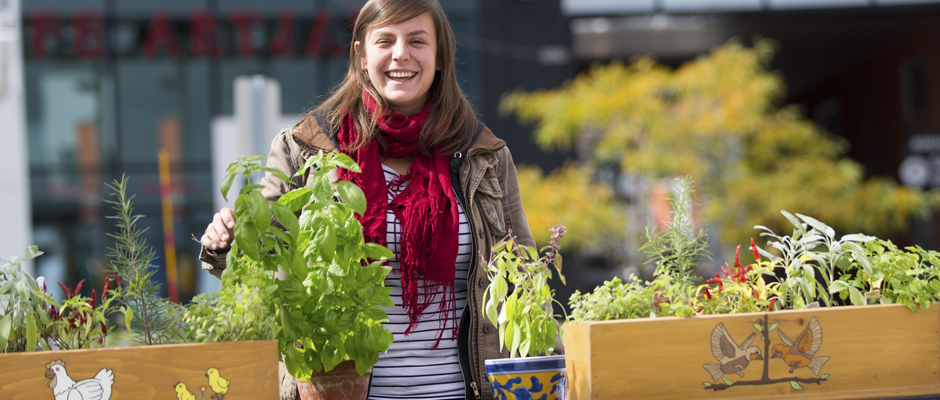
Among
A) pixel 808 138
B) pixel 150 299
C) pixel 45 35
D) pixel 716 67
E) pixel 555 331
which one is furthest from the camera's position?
pixel 45 35

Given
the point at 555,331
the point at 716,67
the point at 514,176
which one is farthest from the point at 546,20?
the point at 555,331

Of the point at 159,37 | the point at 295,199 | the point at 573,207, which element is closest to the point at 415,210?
the point at 295,199

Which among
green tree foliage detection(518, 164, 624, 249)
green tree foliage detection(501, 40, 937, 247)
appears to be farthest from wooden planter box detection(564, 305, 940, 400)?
green tree foliage detection(501, 40, 937, 247)

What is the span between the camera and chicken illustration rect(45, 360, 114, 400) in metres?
1.20

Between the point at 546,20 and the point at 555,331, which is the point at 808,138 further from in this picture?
the point at 555,331

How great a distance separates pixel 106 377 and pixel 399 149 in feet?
2.74

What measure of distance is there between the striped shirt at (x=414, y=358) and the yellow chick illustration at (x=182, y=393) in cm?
52

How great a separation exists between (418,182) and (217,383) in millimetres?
726

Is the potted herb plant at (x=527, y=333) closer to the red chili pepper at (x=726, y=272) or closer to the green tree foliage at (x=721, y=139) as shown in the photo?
the red chili pepper at (x=726, y=272)

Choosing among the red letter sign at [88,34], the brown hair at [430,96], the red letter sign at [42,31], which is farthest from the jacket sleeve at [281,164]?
the red letter sign at [42,31]

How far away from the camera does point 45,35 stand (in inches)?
386

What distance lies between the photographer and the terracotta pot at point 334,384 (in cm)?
135

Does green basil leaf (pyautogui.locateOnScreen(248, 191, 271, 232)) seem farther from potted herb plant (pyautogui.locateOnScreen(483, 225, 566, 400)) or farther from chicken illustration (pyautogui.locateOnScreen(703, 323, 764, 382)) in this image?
chicken illustration (pyautogui.locateOnScreen(703, 323, 764, 382))

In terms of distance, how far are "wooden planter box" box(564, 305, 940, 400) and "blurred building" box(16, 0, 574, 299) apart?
8.68 m
